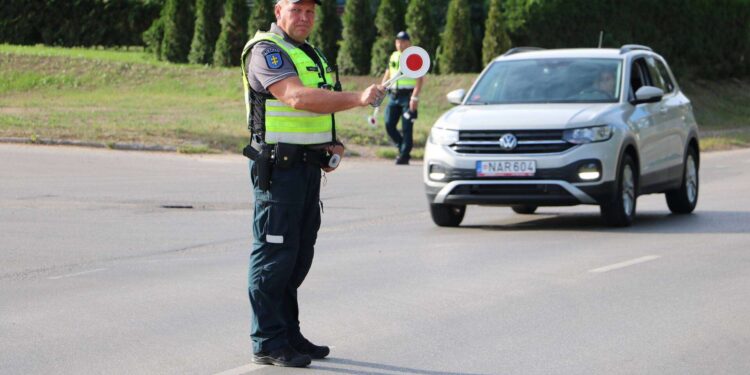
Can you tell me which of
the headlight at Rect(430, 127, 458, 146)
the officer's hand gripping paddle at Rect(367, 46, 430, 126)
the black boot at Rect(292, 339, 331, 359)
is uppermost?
the officer's hand gripping paddle at Rect(367, 46, 430, 126)

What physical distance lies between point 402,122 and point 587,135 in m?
9.15

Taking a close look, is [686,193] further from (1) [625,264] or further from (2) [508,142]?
(1) [625,264]

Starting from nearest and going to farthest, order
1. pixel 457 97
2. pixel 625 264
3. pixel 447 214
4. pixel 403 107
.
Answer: pixel 625 264 < pixel 447 214 < pixel 457 97 < pixel 403 107

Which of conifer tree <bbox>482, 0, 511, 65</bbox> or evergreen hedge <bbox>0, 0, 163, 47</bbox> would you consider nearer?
conifer tree <bbox>482, 0, 511, 65</bbox>

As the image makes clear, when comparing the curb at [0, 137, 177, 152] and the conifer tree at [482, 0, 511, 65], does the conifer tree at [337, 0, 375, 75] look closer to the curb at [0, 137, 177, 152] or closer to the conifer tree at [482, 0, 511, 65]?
the conifer tree at [482, 0, 511, 65]

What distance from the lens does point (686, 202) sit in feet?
51.0

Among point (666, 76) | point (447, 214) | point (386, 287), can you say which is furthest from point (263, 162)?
point (666, 76)

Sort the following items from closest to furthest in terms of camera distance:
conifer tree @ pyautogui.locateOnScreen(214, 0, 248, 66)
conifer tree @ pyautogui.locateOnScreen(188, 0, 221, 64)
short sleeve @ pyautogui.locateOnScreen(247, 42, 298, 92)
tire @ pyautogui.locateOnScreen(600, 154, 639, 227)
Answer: short sleeve @ pyautogui.locateOnScreen(247, 42, 298, 92)
tire @ pyautogui.locateOnScreen(600, 154, 639, 227)
conifer tree @ pyautogui.locateOnScreen(214, 0, 248, 66)
conifer tree @ pyautogui.locateOnScreen(188, 0, 221, 64)

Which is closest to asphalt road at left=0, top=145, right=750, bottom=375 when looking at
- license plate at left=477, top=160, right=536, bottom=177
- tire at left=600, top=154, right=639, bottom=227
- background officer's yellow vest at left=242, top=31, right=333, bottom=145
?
tire at left=600, top=154, right=639, bottom=227

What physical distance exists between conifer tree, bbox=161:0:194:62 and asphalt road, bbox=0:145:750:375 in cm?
2162

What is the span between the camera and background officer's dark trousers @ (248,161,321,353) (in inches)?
280

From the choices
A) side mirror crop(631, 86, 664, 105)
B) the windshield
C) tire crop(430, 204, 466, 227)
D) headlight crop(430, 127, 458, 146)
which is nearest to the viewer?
headlight crop(430, 127, 458, 146)

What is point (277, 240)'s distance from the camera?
23.3 feet

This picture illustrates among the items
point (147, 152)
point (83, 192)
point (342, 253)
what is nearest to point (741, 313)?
point (342, 253)
